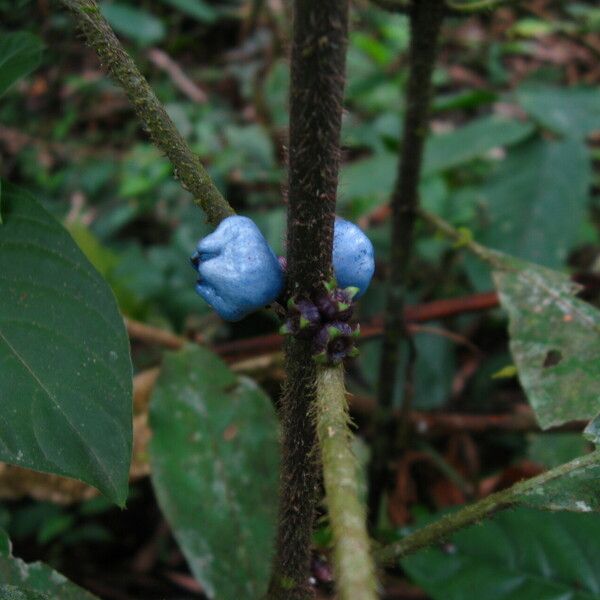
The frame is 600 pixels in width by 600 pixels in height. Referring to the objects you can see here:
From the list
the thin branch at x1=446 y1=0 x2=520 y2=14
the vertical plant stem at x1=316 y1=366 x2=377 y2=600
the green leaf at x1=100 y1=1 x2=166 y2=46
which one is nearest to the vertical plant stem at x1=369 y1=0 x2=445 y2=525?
the thin branch at x1=446 y1=0 x2=520 y2=14

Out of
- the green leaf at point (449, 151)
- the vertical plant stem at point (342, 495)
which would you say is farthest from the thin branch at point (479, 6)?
the vertical plant stem at point (342, 495)

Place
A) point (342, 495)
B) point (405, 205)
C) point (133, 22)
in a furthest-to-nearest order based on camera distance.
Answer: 1. point (133, 22)
2. point (405, 205)
3. point (342, 495)

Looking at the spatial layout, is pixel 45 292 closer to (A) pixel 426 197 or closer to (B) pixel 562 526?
(B) pixel 562 526

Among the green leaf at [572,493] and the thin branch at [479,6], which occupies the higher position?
the thin branch at [479,6]

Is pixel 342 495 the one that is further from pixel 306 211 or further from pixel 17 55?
pixel 17 55

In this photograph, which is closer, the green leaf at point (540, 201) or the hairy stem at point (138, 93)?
the hairy stem at point (138, 93)

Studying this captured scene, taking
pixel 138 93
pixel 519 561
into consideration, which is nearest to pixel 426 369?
pixel 519 561

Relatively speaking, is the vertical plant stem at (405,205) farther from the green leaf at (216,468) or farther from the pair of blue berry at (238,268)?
the pair of blue berry at (238,268)
